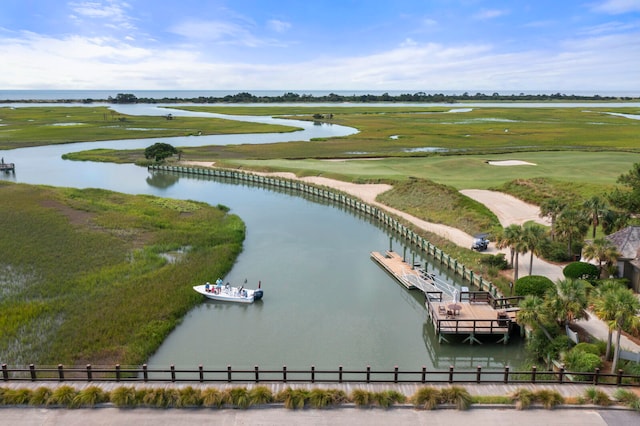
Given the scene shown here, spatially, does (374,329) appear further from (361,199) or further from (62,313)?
(361,199)

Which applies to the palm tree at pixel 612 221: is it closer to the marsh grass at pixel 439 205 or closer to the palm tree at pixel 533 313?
the marsh grass at pixel 439 205

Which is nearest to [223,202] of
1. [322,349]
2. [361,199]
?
[361,199]

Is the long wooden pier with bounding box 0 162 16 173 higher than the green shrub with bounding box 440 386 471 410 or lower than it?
higher

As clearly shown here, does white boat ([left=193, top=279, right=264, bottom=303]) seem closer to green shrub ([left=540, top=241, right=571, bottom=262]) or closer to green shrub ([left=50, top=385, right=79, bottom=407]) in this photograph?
green shrub ([left=50, top=385, right=79, bottom=407])

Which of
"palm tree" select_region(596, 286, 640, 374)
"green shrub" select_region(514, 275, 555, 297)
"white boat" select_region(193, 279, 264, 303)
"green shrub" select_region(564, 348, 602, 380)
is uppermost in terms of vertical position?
"palm tree" select_region(596, 286, 640, 374)

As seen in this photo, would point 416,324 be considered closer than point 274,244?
Yes

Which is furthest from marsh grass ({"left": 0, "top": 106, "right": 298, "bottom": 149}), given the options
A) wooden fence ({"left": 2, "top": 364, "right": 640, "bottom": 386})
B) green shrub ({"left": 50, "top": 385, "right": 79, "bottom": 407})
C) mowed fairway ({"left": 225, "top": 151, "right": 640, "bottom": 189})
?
green shrub ({"left": 50, "top": 385, "right": 79, "bottom": 407})

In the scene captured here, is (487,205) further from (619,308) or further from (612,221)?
(619,308)

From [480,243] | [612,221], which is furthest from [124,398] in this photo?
[612,221]
